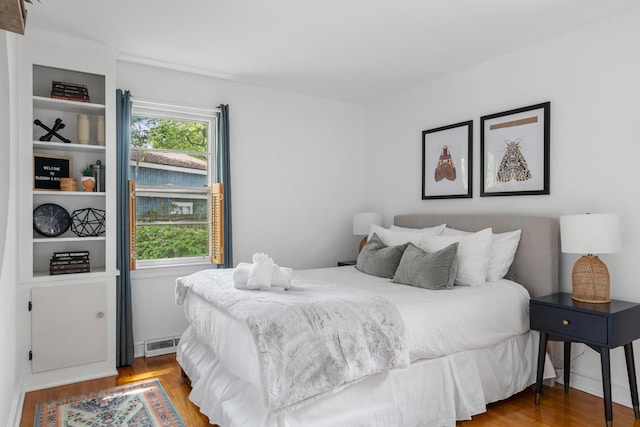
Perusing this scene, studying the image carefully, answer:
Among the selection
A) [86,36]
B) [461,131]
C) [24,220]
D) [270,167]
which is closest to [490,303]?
[461,131]

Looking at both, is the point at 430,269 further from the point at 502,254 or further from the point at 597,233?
the point at 597,233

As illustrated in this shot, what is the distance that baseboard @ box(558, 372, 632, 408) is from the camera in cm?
282

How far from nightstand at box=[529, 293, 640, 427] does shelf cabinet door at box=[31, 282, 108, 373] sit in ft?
10.6

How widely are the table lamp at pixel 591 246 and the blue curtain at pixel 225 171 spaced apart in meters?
2.82

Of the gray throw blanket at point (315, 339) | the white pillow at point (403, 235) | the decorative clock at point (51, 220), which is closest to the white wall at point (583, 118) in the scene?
the white pillow at point (403, 235)

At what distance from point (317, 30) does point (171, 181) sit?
2022mm

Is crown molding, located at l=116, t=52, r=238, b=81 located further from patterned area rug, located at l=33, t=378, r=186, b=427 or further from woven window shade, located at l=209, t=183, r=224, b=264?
patterned area rug, located at l=33, t=378, r=186, b=427

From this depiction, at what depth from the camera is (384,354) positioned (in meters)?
2.22

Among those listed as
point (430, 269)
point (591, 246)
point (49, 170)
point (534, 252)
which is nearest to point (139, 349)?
point (49, 170)

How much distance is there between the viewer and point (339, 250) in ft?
16.5

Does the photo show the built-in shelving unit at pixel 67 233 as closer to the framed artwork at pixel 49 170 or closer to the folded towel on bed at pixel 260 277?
the framed artwork at pixel 49 170

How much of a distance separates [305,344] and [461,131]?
8.98ft

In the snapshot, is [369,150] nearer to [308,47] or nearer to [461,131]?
[461,131]

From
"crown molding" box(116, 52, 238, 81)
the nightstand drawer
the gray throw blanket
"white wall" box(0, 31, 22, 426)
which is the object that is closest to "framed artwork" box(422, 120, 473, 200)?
the nightstand drawer
